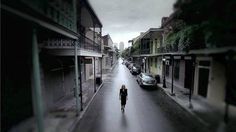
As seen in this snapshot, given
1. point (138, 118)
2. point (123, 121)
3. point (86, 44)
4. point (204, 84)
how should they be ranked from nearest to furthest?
point (204, 84) < point (123, 121) < point (138, 118) < point (86, 44)

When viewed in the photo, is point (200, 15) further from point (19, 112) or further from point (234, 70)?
point (19, 112)

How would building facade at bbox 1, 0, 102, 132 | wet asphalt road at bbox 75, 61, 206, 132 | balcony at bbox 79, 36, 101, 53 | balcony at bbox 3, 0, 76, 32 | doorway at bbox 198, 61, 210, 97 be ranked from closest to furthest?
balcony at bbox 3, 0, 76, 32, building facade at bbox 1, 0, 102, 132, doorway at bbox 198, 61, 210, 97, wet asphalt road at bbox 75, 61, 206, 132, balcony at bbox 79, 36, 101, 53

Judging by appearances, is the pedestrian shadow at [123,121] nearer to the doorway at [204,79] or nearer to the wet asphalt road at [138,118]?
the wet asphalt road at [138,118]

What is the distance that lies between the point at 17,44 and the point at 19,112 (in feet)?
10.0

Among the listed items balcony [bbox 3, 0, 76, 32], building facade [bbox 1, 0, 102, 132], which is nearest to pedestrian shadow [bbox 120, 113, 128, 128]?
building facade [bbox 1, 0, 102, 132]

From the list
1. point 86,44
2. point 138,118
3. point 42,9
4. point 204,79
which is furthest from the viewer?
point 86,44

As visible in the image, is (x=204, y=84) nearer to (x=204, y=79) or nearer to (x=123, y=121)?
(x=204, y=79)

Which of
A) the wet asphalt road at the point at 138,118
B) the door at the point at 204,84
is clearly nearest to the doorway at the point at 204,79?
the door at the point at 204,84

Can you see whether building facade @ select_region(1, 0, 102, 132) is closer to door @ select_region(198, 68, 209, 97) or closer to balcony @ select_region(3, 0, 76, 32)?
balcony @ select_region(3, 0, 76, 32)

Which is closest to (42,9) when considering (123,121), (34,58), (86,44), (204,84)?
(34,58)

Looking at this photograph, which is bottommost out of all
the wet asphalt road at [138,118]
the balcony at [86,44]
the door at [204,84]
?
the wet asphalt road at [138,118]

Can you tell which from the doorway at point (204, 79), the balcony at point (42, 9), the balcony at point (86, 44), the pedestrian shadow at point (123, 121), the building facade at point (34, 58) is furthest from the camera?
the balcony at point (86, 44)

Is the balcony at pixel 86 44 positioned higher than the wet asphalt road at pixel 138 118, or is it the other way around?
the balcony at pixel 86 44

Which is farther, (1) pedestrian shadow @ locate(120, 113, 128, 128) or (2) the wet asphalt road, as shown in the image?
(1) pedestrian shadow @ locate(120, 113, 128, 128)
